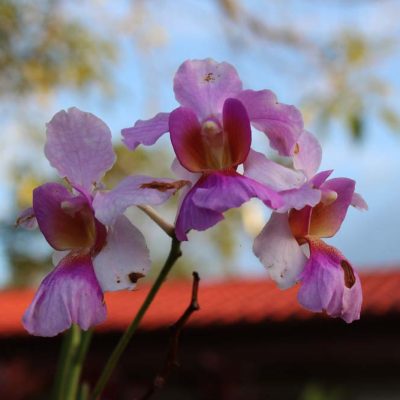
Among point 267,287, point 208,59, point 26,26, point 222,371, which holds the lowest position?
point 222,371

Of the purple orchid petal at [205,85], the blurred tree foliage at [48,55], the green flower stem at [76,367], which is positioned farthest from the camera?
the blurred tree foliage at [48,55]

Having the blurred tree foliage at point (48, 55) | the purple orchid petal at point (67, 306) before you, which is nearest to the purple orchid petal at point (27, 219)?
the purple orchid petal at point (67, 306)

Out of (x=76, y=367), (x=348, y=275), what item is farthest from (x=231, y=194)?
(x=76, y=367)

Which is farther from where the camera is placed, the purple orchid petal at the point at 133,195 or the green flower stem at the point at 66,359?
the green flower stem at the point at 66,359

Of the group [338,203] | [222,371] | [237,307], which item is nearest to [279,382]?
[237,307]

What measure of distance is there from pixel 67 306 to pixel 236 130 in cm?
21

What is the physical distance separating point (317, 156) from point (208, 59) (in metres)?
0.13

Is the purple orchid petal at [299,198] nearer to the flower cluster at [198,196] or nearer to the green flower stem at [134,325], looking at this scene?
the flower cluster at [198,196]

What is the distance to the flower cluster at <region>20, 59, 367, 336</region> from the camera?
74cm

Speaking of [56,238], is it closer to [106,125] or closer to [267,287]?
[106,125]

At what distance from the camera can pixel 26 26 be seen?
17.5 feet

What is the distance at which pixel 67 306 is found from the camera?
746mm

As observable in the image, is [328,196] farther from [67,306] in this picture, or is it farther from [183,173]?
[67,306]

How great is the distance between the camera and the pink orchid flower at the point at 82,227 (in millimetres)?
745
